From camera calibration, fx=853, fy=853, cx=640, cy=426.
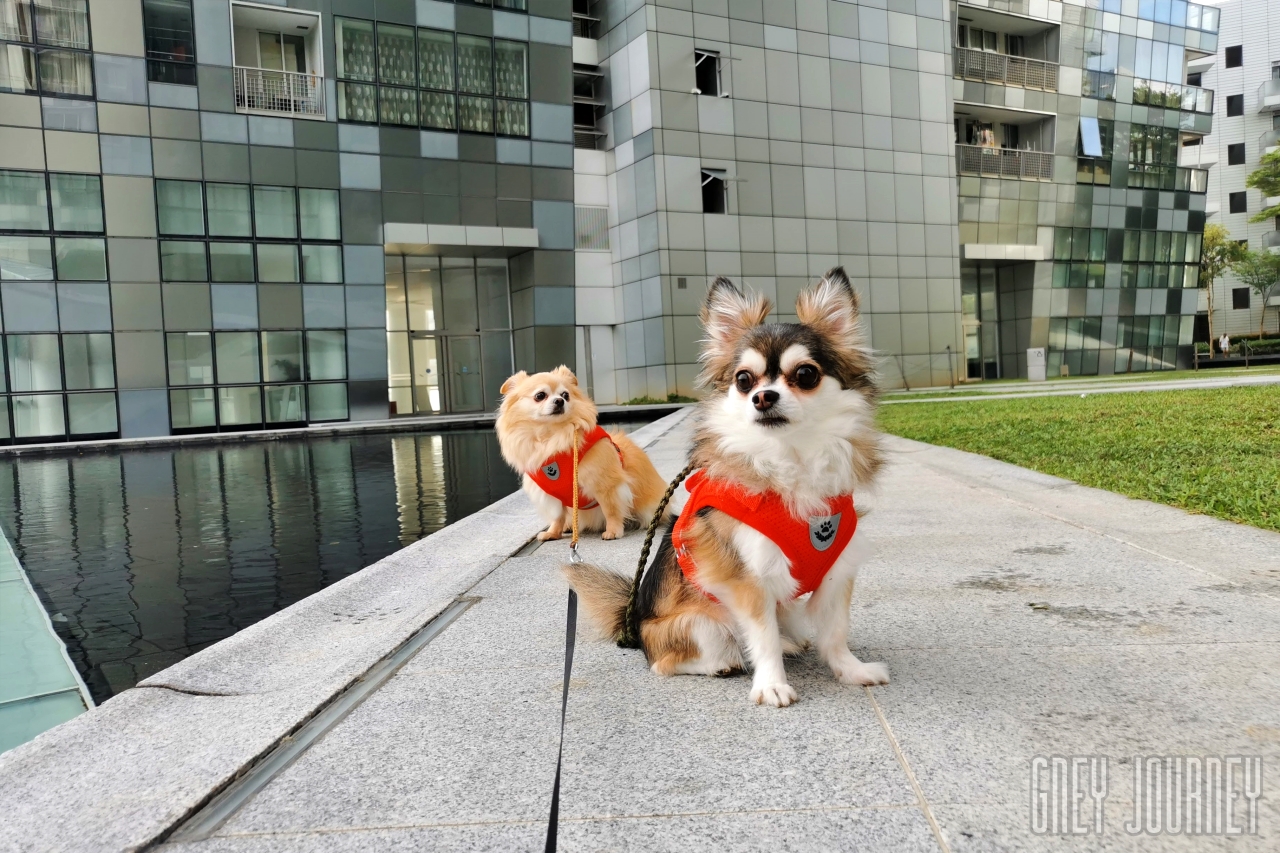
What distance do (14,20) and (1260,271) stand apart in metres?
69.8

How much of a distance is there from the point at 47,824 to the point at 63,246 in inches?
1111

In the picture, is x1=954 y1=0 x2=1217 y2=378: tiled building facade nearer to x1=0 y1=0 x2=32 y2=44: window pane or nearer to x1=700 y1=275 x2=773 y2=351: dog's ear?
x1=0 y1=0 x2=32 y2=44: window pane

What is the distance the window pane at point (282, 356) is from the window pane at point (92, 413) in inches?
174

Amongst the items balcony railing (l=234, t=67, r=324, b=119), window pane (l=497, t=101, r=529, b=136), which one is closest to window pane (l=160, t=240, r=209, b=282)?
balcony railing (l=234, t=67, r=324, b=119)

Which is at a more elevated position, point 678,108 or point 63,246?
point 678,108

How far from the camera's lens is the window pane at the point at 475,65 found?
96.4ft

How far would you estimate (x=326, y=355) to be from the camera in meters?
28.0

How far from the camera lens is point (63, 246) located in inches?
982

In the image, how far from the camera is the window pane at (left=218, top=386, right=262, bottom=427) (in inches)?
1058

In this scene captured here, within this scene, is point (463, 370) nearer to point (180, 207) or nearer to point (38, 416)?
point (180, 207)

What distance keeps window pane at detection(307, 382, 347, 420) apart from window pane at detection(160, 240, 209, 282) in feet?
15.6

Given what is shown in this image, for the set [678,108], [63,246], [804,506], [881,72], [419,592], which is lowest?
[419,592]

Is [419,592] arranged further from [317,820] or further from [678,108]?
[678,108]

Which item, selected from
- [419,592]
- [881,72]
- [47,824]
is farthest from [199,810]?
[881,72]
